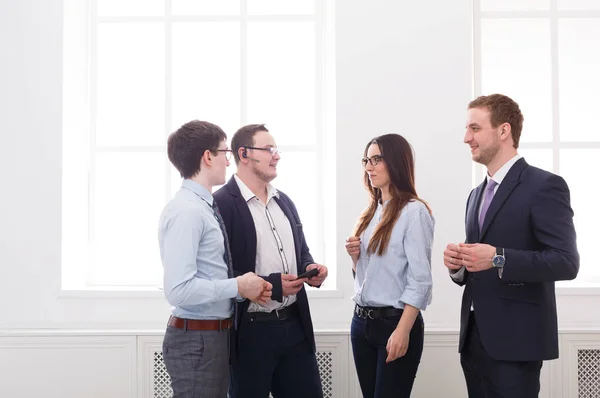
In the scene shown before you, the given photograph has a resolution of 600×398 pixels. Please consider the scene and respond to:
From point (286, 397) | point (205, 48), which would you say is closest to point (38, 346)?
point (286, 397)

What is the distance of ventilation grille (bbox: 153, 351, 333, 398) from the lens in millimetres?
3484

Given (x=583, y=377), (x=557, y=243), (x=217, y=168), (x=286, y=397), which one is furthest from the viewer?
(x=583, y=377)

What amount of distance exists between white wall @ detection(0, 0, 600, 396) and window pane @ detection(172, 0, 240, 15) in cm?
87

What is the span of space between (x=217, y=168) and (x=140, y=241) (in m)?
1.83

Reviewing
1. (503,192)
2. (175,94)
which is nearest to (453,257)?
(503,192)

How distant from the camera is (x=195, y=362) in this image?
2195 mm

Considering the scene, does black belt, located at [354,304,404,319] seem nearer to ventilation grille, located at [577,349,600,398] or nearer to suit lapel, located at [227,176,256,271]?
suit lapel, located at [227,176,256,271]

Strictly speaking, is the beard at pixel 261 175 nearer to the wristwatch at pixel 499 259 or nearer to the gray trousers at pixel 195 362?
the gray trousers at pixel 195 362

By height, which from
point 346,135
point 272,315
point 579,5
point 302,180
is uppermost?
point 579,5

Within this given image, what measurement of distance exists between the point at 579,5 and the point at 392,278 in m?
2.74

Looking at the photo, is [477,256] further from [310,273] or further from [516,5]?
[516,5]

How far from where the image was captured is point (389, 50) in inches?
138

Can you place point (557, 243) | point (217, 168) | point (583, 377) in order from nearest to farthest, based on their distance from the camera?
Answer: 1. point (557, 243)
2. point (217, 168)
3. point (583, 377)

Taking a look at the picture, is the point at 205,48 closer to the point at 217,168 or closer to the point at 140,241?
the point at 140,241
